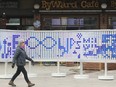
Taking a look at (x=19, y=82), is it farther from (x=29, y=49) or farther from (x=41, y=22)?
(x=41, y=22)

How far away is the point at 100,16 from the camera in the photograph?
24.6m

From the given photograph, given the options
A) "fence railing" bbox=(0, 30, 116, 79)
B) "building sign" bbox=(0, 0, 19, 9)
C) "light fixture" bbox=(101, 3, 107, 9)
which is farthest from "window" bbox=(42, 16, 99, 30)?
"fence railing" bbox=(0, 30, 116, 79)

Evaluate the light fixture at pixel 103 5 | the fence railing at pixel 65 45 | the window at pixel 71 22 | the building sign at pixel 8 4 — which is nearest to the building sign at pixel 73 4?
the light fixture at pixel 103 5

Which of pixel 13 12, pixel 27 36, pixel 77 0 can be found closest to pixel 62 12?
pixel 77 0

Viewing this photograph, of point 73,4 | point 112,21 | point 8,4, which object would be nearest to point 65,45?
point 73,4

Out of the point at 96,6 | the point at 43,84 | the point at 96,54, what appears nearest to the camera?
the point at 43,84

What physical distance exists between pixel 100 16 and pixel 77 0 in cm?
168

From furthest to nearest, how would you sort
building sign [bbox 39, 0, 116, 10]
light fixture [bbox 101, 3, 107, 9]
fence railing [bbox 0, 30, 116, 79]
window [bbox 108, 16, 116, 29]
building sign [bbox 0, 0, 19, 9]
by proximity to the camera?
building sign [bbox 0, 0, 19, 9], window [bbox 108, 16, 116, 29], building sign [bbox 39, 0, 116, 10], light fixture [bbox 101, 3, 107, 9], fence railing [bbox 0, 30, 116, 79]

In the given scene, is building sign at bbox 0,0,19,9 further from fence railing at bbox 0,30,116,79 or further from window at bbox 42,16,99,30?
fence railing at bbox 0,30,116,79

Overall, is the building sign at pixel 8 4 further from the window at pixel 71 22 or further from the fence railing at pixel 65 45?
the fence railing at pixel 65 45

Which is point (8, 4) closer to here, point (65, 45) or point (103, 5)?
point (103, 5)

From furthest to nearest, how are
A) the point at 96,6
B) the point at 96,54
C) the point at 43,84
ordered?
the point at 96,6, the point at 96,54, the point at 43,84

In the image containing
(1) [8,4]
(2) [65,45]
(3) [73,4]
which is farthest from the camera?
(1) [8,4]

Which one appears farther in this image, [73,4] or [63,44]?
[73,4]
